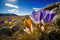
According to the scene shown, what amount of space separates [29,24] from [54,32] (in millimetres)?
220

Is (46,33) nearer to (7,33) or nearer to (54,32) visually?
(54,32)

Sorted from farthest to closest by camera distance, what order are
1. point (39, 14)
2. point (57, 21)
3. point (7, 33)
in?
1. point (7, 33)
2. point (57, 21)
3. point (39, 14)

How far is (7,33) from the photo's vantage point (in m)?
2.09

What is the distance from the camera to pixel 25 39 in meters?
1.11

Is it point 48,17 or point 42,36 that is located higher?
point 48,17

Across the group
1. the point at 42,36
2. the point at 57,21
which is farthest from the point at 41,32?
the point at 57,21

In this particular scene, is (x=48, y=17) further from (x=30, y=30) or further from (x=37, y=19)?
(x=30, y=30)

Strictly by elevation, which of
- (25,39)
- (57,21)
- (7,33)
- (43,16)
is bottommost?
(7,33)

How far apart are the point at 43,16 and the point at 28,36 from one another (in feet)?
0.80

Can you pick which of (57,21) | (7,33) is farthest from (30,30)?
(7,33)

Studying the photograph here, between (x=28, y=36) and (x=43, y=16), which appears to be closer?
(x=43, y=16)

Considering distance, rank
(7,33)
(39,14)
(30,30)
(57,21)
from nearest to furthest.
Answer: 1. (39,14)
2. (30,30)
3. (57,21)
4. (7,33)

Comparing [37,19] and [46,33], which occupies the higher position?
[37,19]

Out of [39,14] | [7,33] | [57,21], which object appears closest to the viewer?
[39,14]
